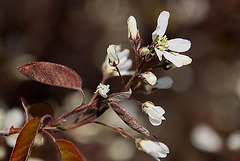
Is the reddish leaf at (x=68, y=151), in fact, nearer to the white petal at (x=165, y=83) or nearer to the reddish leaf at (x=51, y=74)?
the reddish leaf at (x=51, y=74)

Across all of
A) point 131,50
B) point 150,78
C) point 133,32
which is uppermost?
point 133,32

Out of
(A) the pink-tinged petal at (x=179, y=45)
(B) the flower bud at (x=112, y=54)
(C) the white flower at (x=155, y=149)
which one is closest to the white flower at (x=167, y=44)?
(A) the pink-tinged petal at (x=179, y=45)

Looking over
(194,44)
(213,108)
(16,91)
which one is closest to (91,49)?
(16,91)

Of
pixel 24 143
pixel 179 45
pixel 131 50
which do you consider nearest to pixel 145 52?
pixel 179 45

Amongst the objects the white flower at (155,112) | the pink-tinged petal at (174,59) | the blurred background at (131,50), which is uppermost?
the pink-tinged petal at (174,59)

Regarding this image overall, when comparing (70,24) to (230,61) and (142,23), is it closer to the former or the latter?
(142,23)

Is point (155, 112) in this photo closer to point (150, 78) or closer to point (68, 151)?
point (150, 78)

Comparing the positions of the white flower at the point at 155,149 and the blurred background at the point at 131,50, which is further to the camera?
the blurred background at the point at 131,50
